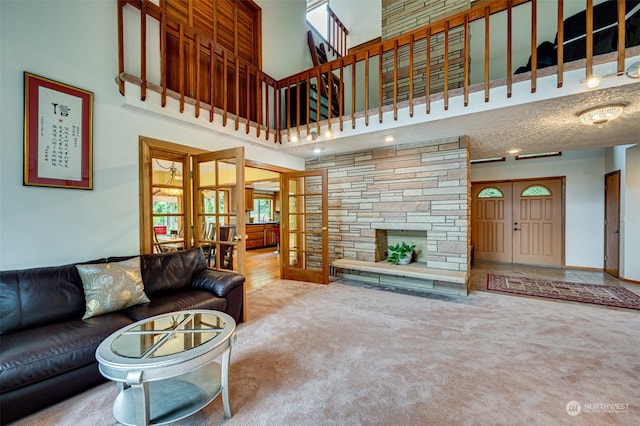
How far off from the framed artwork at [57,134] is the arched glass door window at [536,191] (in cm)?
744

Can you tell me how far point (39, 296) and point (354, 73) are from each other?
3916 millimetres

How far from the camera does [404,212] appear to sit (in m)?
4.26

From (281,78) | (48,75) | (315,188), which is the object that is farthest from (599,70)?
(48,75)

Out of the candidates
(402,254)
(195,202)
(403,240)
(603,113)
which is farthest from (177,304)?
(603,113)

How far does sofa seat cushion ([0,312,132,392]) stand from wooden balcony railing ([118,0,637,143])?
2183 millimetres

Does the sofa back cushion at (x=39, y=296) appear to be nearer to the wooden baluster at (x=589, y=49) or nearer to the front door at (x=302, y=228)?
the front door at (x=302, y=228)

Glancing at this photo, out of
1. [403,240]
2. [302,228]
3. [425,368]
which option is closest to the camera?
[425,368]

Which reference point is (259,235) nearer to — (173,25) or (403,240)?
(403,240)

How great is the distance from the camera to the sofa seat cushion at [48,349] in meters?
1.48

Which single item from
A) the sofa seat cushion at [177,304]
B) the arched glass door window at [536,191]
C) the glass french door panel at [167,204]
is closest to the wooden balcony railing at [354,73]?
the glass french door panel at [167,204]

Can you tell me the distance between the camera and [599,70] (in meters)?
2.32

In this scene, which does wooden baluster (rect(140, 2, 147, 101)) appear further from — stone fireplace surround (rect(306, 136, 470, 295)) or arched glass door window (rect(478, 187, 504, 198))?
arched glass door window (rect(478, 187, 504, 198))

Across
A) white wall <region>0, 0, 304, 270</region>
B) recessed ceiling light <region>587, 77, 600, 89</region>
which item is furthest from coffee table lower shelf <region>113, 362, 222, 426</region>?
recessed ceiling light <region>587, 77, 600, 89</region>

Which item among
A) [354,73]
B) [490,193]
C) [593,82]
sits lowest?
[490,193]
